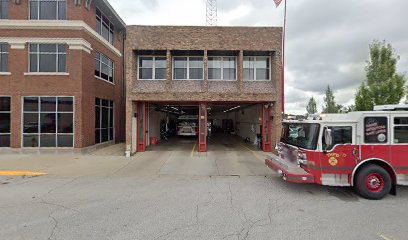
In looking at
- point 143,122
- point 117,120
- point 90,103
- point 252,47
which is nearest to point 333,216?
point 252,47

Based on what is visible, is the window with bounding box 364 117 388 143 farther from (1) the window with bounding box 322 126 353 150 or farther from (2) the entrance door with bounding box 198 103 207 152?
(2) the entrance door with bounding box 198 103 207 152

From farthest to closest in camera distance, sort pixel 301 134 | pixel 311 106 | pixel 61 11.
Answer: pixel 311 106, pixel 61 11, pixel 301 134

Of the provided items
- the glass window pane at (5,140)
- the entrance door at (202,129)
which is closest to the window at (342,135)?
the entrance door at (202,129)

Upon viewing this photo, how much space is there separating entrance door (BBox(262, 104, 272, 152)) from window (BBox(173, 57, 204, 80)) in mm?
4839

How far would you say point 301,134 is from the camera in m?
6.74

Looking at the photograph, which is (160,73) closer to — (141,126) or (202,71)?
(202,71)

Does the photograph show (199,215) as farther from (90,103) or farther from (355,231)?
(90,103)

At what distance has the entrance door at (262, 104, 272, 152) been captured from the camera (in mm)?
14112

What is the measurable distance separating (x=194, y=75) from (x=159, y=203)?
33.0 ft

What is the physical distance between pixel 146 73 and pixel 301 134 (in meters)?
10.6

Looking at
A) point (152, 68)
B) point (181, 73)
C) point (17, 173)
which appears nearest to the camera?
point (17, 173)

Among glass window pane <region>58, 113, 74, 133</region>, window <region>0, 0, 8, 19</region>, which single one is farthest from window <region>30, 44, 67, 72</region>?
glass window pane <region>58, 113, 74, 133</region>

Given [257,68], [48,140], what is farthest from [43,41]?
[257,68]

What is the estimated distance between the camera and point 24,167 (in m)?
9.66
